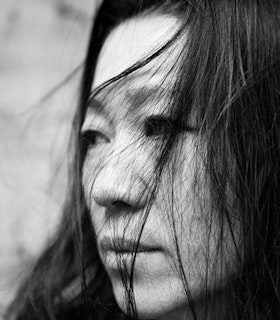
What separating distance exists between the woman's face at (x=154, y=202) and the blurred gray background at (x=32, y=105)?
2.67 feet

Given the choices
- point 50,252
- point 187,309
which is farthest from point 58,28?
point 187,309

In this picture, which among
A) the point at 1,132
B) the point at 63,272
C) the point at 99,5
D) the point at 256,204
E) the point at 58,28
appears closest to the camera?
the point at 256,204

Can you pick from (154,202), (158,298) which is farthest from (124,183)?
(158,298)

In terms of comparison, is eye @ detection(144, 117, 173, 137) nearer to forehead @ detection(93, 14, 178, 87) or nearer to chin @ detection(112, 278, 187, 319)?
forehead @ detection(93, 14, 178, 87)

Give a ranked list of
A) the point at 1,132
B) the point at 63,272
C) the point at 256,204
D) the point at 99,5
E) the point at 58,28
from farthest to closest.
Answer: the point at 58,28, the point at 1,132, the point at 63,272, the point at 99,5, the point at 256,204

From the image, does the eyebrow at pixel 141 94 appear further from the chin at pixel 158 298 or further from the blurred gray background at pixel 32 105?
the blurred gray background at pixel 32 105

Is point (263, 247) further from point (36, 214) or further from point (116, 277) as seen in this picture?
point (36, 214)

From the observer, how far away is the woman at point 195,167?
1030 millimetres

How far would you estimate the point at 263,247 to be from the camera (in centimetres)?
106

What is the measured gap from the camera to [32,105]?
1.95 m

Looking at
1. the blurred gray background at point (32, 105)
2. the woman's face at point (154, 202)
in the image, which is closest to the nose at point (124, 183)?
the woman's face at point (154, 202)

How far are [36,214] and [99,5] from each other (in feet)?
2.65

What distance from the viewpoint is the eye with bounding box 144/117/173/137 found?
105cm

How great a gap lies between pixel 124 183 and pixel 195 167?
12 centimetres
